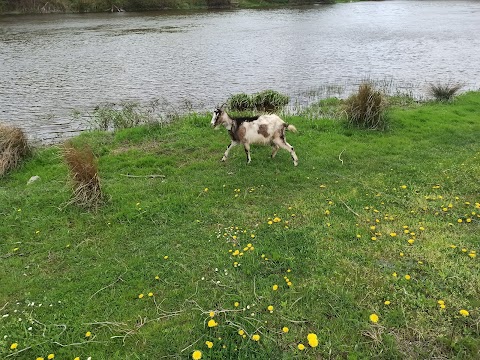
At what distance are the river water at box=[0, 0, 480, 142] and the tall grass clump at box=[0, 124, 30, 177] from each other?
126 inches

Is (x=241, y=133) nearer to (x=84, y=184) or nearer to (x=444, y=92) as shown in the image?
(x=84, y=184)

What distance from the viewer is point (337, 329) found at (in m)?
5.55

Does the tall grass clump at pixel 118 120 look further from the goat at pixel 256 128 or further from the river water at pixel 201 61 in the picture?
the goat at pixel 256 128

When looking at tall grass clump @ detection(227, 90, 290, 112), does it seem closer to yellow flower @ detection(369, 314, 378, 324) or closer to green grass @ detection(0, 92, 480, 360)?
green grass @ detection(0, 92, 480, 360)

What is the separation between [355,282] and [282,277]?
3.82ft

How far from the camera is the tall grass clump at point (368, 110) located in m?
13.1

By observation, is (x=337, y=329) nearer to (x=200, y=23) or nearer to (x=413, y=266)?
(x=413, y=266)

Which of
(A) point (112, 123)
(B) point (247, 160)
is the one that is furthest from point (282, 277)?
(A) point (112, 123)

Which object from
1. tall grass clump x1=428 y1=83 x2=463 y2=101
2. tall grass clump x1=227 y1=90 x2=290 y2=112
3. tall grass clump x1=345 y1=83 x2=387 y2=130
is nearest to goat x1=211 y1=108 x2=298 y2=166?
tall grass clump x1=345 y1=83 x2=387 y2=130

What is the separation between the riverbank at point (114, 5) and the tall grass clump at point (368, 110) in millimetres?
58446

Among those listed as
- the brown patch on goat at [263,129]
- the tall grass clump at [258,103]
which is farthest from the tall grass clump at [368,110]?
the tall grass clump at [258,103]

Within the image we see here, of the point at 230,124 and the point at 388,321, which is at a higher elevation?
the point at 230,124

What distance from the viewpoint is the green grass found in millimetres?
5488

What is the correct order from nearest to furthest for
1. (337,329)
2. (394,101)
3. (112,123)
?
(337,329) < (112,123) < (394,101)
